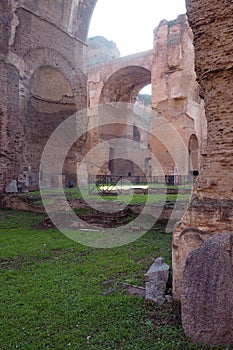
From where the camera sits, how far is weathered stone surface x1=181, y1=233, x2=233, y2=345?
225 cm

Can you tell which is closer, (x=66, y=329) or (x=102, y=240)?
(x=66, y=329)

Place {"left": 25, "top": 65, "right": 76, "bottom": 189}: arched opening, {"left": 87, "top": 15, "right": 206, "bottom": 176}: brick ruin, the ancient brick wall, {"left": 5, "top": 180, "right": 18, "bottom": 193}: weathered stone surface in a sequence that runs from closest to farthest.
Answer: {"left": 5, "top": 180, "right": 18, "bottom": 193}: weathered stone surface, the ancient brick wall, {"left": 25, "top": 65, "right": 76, "bottom": 189}: arched opening, {"left": 87, "top": 15, "right": 206, "bottom": 176}: brick ruin

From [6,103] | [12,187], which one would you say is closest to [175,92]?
[6,103]

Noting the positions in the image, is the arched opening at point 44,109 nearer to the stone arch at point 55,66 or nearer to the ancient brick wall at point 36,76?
the ancient brick wall at point 36,76

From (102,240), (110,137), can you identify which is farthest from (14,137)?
(110,137)

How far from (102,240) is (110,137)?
19.1 m

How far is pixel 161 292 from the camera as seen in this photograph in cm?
298

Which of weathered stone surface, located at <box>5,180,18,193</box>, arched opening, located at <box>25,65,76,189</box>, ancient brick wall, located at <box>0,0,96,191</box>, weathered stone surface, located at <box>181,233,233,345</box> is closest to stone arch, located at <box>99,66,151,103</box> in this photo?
ancient brick wall, located at <box>0,0,96,191</box>

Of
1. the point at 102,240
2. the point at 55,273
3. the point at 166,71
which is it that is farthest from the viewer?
the point at 166,71

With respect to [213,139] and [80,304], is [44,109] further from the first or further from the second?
[80,304]

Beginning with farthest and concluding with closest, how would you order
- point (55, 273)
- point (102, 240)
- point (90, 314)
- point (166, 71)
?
point (166, 71) < point (102, 240) < point (55, 273) < point (90, 314)

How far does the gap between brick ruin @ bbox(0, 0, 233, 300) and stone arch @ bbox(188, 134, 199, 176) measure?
0.38ft

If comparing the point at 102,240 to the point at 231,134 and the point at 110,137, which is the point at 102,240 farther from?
the point at 110,137

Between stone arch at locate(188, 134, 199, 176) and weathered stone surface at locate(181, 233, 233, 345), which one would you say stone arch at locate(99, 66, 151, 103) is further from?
weathered stone surface at locate(181, 233, 233, 345)
